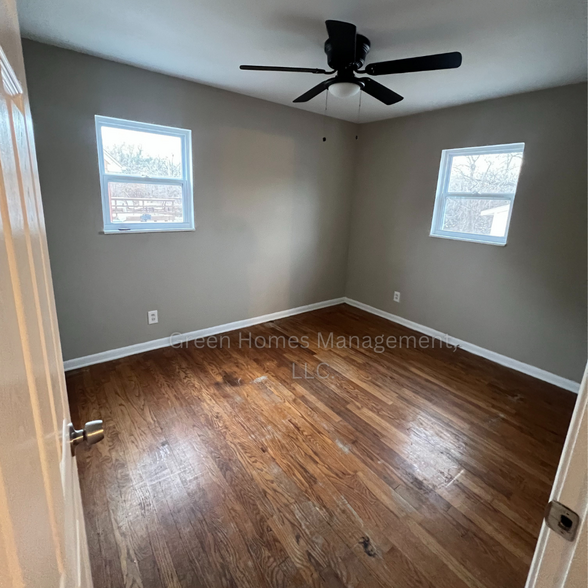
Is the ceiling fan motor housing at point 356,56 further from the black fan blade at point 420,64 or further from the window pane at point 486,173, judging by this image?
the window pane at point 486,173

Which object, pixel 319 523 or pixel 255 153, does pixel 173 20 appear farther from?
pixel 319 523

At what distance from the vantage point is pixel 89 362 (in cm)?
286

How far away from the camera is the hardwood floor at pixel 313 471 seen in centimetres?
139

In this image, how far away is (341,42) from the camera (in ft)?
5.71

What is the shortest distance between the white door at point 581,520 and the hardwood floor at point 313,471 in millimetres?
1034

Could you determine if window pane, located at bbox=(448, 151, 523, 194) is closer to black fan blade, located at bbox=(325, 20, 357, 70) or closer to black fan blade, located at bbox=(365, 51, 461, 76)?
black fan blade, located at bbox=(365, 51, 461, 76)

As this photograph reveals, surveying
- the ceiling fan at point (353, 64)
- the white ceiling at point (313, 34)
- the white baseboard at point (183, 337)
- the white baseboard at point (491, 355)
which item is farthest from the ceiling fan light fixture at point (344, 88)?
the white baseboard at point (491, 355)

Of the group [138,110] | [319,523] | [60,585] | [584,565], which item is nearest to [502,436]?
[319,523]

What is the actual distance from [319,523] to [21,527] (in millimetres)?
1567

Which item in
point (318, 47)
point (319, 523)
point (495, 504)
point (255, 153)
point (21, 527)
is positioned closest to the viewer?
Answer: point (21, 527)

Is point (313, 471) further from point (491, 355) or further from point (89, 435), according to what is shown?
point (491, 355)

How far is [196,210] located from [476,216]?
2.83 meters

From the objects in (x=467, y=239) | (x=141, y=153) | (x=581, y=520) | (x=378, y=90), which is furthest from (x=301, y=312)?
(x=581, y=520)

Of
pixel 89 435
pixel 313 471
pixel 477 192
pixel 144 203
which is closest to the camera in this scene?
pixel 89 435
